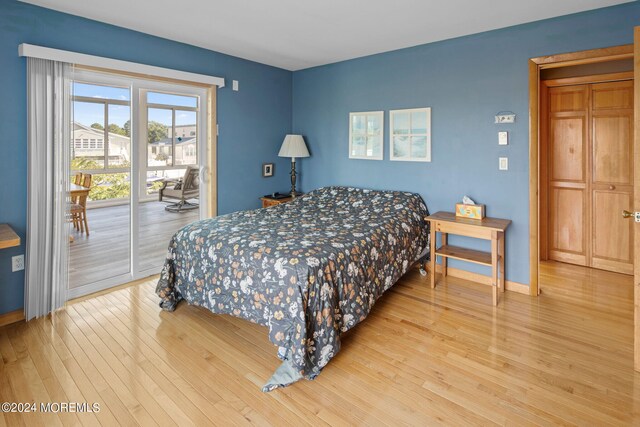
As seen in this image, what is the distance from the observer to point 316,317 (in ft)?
7.07

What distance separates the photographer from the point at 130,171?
11.5 ft

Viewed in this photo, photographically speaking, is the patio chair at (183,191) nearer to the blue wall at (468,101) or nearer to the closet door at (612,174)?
the blue wall at (468,101)

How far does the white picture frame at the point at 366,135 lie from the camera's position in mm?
4164

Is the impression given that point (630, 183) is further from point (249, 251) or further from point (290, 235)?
point (249, 251)

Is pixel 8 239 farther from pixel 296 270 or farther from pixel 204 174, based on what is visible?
pixel 204 174

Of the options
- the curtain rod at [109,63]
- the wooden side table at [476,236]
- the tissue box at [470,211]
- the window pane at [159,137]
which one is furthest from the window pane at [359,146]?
the window pane at [159,137]

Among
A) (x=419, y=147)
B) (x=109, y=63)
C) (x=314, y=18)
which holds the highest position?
(x=314, y=18)

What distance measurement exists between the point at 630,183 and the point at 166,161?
4699 mm

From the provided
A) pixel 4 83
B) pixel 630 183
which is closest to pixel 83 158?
pixel 4 83

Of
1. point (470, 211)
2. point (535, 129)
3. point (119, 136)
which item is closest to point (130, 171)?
point (119, 136)

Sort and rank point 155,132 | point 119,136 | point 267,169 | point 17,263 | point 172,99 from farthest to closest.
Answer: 1. point 267,169
2. point 172,99
3. point 155,132
4. point 119,136
5. point 17,263

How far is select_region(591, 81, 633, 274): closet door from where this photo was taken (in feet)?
12.0

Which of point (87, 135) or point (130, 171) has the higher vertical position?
point (87, 135)

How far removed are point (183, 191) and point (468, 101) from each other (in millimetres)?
3070
